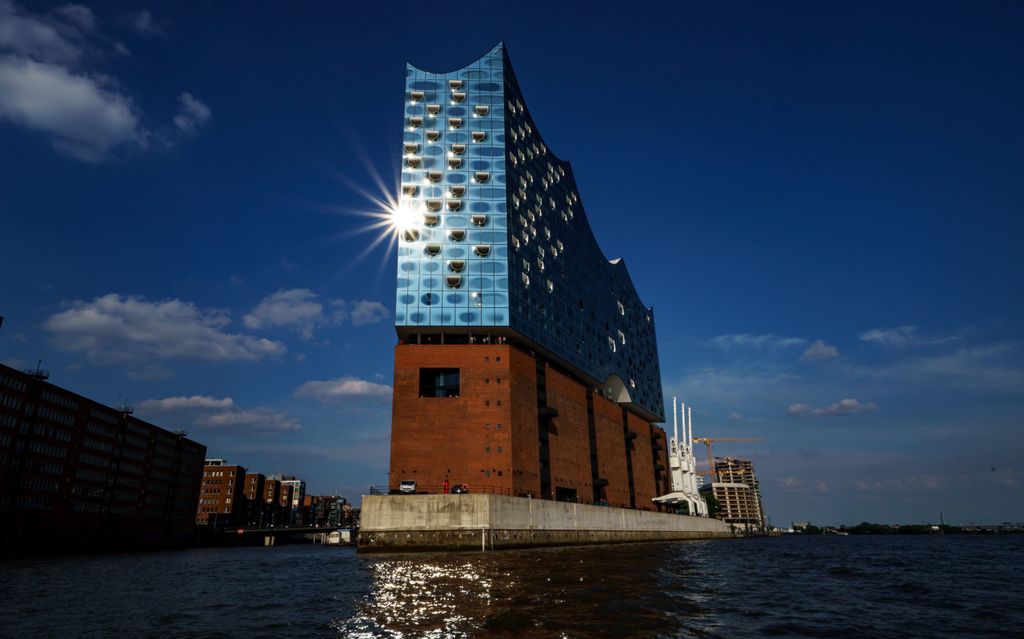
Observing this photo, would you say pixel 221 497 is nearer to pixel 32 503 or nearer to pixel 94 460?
pixel 94 460

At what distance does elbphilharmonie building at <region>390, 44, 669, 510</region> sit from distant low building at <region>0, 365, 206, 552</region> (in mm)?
47646

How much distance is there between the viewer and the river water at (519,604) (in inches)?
701

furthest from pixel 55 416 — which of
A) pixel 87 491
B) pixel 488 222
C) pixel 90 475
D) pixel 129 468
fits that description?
pixel 488 222

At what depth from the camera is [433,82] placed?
80750mm

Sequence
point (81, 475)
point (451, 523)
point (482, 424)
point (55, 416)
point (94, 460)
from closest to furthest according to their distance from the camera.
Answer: point (451, 523) < point (482, 424) < point (55, 416) < point (81, 475) < point (94, 460)

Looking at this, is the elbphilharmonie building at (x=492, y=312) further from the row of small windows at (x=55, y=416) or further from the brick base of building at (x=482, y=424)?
the row of small windows at (x=55, y=416)

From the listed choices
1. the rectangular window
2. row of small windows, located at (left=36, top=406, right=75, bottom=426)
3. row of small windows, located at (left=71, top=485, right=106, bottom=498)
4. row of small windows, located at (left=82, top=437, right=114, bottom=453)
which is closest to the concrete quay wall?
the rectangular window

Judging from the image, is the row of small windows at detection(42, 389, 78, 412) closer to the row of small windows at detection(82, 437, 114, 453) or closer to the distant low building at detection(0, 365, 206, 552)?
the distant low building at detection(0, 365, 206, 552)

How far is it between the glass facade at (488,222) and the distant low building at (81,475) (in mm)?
49161

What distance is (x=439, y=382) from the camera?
224ft

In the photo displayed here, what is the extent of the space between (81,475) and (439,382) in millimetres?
57558

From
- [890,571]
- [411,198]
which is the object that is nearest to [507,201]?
[411,198]

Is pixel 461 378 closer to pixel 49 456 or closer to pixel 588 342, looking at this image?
pixel 588 342

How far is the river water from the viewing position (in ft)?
58.4
